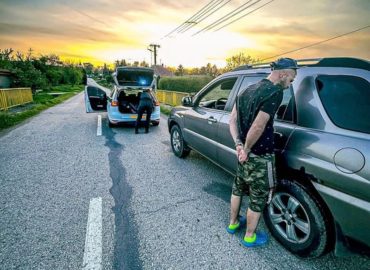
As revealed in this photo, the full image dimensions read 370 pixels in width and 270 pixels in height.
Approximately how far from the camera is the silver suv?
5.40 feet

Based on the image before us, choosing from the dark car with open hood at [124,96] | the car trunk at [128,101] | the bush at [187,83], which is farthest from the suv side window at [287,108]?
the bush at [187,83]

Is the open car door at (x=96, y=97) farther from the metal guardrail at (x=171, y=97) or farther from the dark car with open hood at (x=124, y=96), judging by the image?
the metal guardrail at (x=171, y=97)

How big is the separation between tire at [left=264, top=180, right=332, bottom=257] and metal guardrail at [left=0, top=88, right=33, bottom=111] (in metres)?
13.7

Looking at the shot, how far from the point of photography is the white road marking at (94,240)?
206 centimetres

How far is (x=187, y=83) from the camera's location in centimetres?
2386

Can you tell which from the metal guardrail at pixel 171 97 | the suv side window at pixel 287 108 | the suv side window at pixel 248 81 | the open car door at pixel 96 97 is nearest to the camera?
the suv side window at pixel 287 108

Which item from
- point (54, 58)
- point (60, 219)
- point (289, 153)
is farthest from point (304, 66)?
point (54, 58)

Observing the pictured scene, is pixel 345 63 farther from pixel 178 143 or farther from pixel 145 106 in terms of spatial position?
pixel 145 106

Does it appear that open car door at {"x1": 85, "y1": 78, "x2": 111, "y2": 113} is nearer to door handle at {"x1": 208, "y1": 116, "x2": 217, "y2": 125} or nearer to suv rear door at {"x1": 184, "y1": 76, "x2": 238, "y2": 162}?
suv rear door at {"x1": 184, "y1": 76, "x2": 238, "y2": 162}

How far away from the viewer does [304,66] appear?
2.21 m

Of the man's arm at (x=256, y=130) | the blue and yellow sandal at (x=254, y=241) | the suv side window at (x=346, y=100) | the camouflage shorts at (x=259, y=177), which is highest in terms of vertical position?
the suv side window at (x=346, y=100)

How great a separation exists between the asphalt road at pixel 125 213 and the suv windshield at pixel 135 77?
3.99m

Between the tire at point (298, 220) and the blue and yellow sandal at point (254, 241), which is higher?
the tire at point (298, 220)

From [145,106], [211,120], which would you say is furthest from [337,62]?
[145,106]
